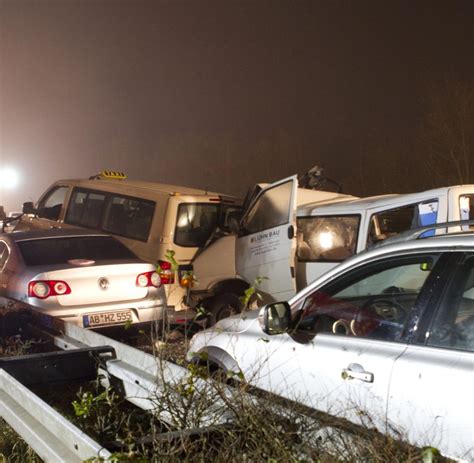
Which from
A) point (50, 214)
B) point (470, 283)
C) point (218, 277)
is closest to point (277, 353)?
point (470, 283)

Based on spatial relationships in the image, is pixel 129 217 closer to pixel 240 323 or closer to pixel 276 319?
pixel 240 323

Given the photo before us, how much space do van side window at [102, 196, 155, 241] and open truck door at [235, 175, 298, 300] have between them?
4.27 ft

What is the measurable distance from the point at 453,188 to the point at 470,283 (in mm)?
4121

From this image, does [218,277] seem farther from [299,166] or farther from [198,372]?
[299,166]

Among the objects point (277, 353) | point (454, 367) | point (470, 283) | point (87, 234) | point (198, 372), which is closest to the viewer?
point (454, 367)

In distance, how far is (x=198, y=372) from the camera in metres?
3.28

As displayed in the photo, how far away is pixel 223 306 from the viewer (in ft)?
28.5

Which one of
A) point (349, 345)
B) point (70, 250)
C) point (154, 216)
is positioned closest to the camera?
point (349, 345)

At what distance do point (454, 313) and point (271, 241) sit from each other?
5383mm

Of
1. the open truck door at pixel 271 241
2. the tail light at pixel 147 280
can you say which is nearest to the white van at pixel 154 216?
the tail light at pixel 147 280

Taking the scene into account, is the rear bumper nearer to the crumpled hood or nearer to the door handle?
the crumpled hood

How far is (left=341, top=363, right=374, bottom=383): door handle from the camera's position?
314 cm

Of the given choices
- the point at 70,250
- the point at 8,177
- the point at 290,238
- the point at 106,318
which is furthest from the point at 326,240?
the point at 8,177

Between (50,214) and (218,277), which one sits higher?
(50,214)
